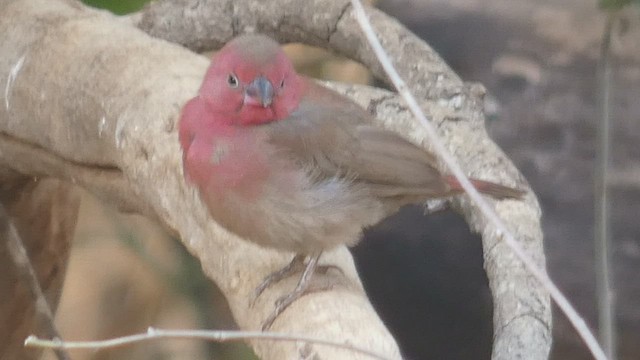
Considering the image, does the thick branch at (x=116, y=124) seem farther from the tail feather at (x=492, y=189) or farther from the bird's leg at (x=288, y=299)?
the tail feather at (x=492, y=189)

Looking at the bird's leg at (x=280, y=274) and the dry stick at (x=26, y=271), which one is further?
the dry stick at (x=26, y=271)

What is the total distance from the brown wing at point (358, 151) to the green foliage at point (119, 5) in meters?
1.07

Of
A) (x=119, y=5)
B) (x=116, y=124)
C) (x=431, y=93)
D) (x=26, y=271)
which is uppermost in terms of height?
(x=431, y=93)

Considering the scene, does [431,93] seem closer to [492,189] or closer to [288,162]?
[492,189]

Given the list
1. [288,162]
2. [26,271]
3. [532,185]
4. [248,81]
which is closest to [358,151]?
[288,162]

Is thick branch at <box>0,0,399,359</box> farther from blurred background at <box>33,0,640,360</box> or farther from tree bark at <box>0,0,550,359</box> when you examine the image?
blurred background at <box>33,0,640,360</box>

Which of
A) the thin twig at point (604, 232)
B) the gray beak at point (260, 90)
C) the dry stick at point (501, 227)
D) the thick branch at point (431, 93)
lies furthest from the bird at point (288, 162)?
the dry stick at point (501, 227)

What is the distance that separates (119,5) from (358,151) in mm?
1195

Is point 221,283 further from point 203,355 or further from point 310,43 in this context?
point 203,355

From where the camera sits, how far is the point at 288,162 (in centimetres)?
178

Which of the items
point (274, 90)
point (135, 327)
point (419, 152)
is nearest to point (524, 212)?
point (419, 152)

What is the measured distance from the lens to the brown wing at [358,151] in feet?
5.98

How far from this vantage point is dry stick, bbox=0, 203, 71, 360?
2330 millimetres

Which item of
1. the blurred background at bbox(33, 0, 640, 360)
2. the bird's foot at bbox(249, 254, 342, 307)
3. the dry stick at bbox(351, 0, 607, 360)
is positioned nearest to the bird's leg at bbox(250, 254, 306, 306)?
the bird's foot at bbox(249, 254, 342, 307)
